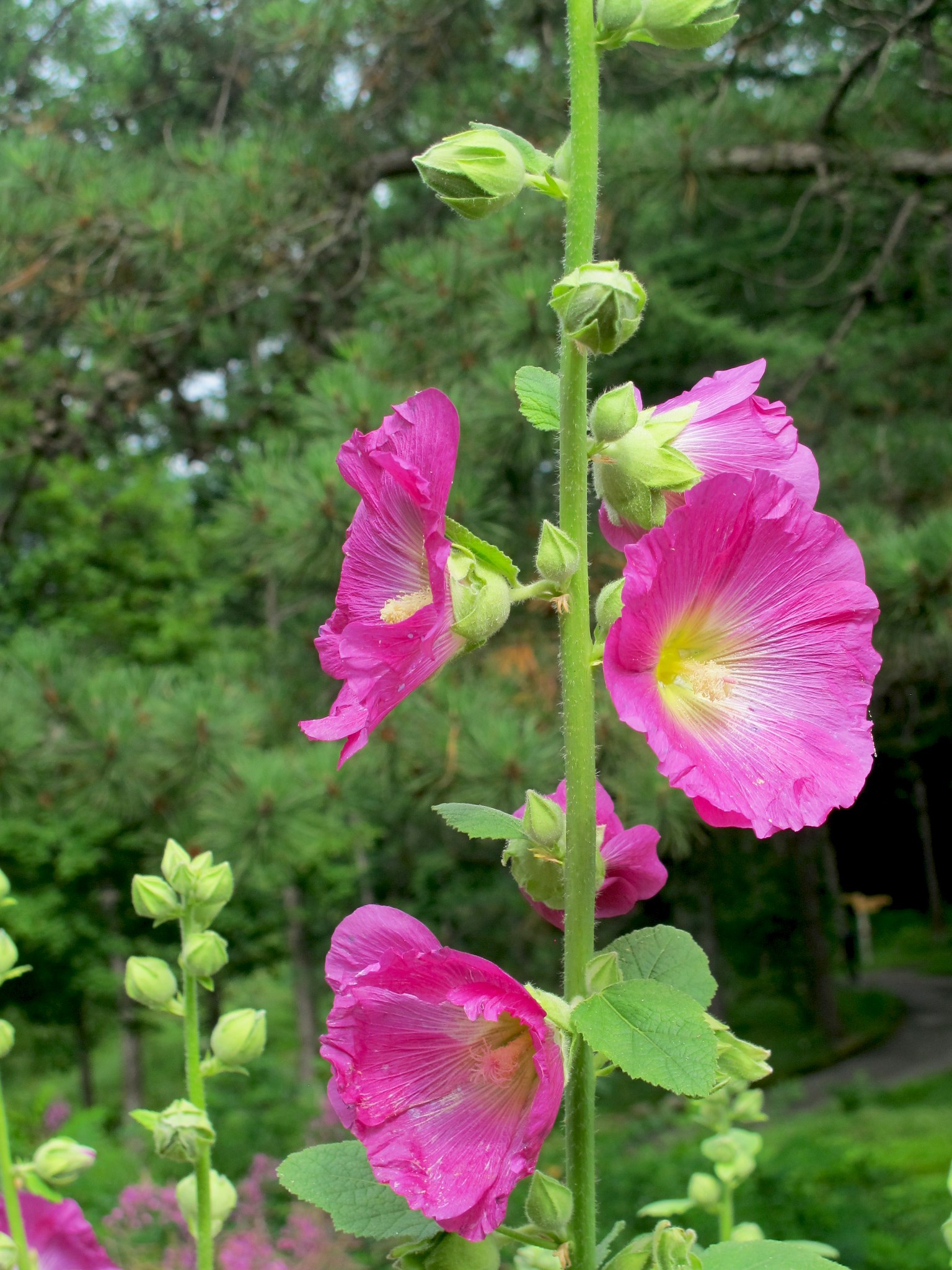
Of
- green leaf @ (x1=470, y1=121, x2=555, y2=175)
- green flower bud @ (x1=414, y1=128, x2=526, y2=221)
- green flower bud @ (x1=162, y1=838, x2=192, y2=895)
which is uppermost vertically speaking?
green leaf @ (x1=470, y1=121, x2=555, y2=175)

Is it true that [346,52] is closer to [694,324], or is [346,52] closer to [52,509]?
[694,324]

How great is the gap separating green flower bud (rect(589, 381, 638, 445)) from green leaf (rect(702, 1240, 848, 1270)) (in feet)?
1.68

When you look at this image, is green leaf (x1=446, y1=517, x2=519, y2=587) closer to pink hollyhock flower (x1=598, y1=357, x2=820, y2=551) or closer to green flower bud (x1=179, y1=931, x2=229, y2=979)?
pink hollyhock flower (x1=598, y1=357, x2=820, y2=551)

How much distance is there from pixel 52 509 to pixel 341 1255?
5.59 m

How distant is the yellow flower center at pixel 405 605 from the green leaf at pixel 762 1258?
0.46 metres

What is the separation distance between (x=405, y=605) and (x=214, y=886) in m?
0.43

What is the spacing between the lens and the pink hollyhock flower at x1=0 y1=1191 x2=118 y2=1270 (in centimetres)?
109

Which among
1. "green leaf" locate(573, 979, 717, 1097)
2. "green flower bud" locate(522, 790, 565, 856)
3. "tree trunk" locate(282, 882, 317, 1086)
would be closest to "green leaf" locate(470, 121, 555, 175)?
"green flower bud" locate(522, 790, 565, 856)

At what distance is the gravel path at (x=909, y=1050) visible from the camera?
9812 mm

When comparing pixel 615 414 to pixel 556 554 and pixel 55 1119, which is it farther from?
pixel 55 1119

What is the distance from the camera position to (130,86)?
7.11 meters

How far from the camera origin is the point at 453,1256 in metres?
0.70

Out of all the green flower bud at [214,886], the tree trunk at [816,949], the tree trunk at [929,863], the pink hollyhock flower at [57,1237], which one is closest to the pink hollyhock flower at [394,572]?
the green flower bud at [214,886]

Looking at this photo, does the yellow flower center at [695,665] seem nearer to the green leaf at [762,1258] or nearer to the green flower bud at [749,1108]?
the green leaf at [762,1258]
